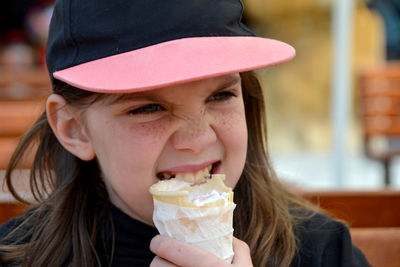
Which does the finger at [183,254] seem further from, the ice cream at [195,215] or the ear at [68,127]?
the ear at [68,127]

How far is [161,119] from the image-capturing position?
1.51 m

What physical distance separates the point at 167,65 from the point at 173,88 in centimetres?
12

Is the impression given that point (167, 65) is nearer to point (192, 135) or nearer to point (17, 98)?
point (192, 135)

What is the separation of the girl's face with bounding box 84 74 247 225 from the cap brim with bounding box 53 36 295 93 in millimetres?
107

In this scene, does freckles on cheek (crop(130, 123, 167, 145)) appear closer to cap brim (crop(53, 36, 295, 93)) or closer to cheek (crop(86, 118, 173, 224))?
cheek (crop(86, 118, 173, 224))

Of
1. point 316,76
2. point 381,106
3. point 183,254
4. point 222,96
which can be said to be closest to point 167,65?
point 222,96

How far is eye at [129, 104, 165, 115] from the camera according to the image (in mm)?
1518

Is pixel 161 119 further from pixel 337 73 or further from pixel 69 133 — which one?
pixel 337 73

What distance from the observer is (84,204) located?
6.08 ft

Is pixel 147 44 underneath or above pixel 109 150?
above

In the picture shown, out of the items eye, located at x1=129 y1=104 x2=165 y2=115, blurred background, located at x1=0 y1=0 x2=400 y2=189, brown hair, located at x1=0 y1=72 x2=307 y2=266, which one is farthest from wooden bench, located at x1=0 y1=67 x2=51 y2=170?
eye, located at x1=129 y1=104 x2=165 y2=115

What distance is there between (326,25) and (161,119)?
15.7ft

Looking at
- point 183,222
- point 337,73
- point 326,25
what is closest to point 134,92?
point 183,222

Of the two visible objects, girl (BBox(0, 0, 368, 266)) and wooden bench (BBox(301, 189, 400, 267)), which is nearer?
girl (BBox(0, 0, 368, 266))
